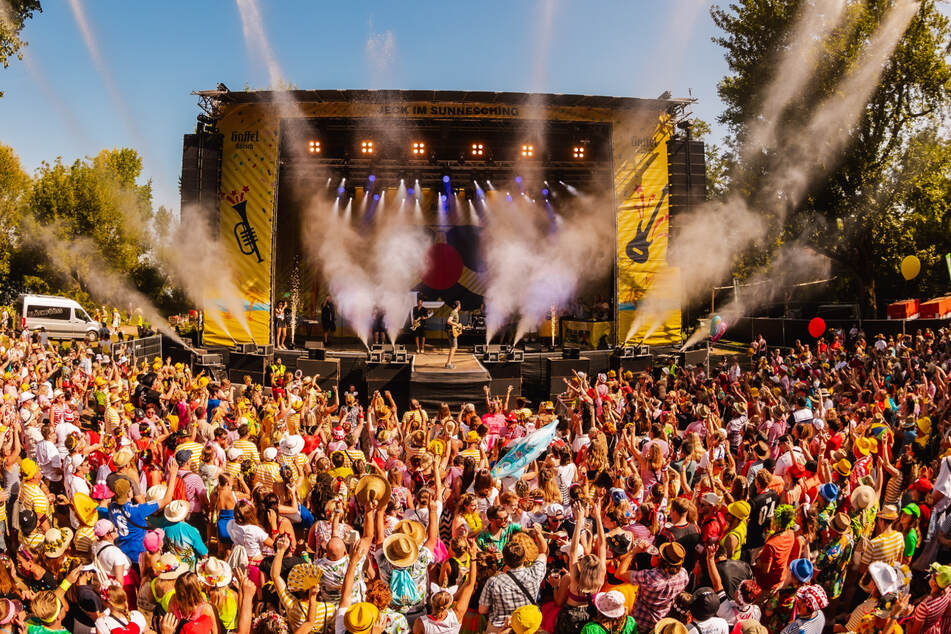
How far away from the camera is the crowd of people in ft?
12.0

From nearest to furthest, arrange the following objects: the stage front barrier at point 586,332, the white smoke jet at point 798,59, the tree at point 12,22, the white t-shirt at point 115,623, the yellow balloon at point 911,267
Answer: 1. the white t-shirt at point 115,623
2. the tree at point 12,22
3. the stage front barrier at point 586,332
4. the yellow balloon at point 911,267
5. the white smoke jet at point 798,59

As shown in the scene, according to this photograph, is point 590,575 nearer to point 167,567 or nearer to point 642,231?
point 167,567

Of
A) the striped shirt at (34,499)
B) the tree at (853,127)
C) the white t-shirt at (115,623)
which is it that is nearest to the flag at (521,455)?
the white t-shirt at (115,623)

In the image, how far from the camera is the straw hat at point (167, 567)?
155 inches

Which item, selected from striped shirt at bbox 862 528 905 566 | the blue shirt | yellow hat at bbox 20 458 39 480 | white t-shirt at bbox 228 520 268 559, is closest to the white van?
yellow hat at bbox 20 458 39 480

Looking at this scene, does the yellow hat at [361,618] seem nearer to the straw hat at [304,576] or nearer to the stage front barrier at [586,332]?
the straw hat at [304,576]

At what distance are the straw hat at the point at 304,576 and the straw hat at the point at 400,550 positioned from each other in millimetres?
396

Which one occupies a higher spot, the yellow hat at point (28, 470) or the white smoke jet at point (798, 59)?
the white smoke jet at point (798, 59)

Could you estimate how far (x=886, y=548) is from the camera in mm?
4480

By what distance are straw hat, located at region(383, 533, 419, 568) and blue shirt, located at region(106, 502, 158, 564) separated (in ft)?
5.98

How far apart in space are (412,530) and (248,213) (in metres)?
14.7

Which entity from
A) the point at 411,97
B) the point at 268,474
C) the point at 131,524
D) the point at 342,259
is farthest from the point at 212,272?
the point at 131,524

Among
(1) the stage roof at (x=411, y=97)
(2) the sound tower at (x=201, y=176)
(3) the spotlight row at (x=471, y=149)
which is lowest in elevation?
(2) the sound tower at (x=201, y=176)

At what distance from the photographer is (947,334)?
45.7 ft
